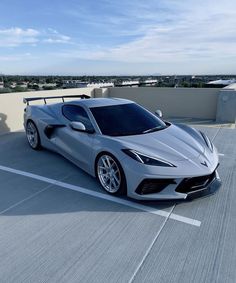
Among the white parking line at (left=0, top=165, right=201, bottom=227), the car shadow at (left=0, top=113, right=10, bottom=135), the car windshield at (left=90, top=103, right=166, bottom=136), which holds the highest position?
the car windshield at (left=90, top=103, right=166, bottom=136)

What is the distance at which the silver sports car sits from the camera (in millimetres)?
2969

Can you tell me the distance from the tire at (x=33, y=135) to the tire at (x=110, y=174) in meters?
2.22

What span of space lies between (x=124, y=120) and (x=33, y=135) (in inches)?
94.7

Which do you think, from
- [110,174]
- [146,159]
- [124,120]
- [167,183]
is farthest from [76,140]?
[167,183]

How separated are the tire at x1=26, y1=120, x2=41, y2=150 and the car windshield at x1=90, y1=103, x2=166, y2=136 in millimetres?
1860

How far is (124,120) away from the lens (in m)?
3.94

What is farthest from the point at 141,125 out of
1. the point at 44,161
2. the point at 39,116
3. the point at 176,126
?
the point at 39,116

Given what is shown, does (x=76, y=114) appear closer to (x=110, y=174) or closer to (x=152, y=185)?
(x=110, y=174)

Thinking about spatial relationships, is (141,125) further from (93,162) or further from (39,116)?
(39,116)

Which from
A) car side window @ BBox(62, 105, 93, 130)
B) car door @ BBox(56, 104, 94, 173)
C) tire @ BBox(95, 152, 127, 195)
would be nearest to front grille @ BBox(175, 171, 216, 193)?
tire @ BBox(95, 152, 127, 195)

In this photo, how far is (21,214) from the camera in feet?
9.86

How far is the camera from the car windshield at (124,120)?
3689mm

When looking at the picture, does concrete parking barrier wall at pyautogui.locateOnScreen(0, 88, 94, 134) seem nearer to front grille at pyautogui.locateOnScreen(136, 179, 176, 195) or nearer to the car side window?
the car side window

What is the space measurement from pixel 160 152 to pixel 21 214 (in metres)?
1.77
